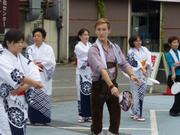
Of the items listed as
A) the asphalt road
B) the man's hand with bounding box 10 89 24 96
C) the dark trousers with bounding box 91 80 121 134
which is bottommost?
the asphalt road

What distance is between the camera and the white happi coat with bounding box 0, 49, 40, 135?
5590 millimetres

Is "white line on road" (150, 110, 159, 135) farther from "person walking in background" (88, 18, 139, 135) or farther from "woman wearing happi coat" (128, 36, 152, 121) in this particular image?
"person walking in background" (88, 18, 139, 135)

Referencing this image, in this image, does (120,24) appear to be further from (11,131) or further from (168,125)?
(11,131)

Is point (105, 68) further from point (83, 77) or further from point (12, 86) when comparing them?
point (83, 77)

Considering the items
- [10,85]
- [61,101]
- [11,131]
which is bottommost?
[61,101]

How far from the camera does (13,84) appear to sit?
18.4 ft

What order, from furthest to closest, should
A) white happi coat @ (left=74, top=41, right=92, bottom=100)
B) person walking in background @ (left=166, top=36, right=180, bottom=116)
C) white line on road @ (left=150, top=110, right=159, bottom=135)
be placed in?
person walking in background @ (left=166, top=36, right=180, bottom=116), white happi coat @ (left=74, top=41, right=92, bottom=100), white line on road @ (left=150, top=110, right=159, bottom=135)

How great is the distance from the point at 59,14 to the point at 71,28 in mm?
1009

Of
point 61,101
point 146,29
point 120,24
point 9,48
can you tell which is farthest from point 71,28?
point 9,48

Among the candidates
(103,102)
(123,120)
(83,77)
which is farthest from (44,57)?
(103,102)

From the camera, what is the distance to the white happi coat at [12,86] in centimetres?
559

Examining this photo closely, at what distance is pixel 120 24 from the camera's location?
103ft

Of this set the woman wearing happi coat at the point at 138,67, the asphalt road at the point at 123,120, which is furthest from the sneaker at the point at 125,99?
the woman wearing happi coat at the point at 138,67

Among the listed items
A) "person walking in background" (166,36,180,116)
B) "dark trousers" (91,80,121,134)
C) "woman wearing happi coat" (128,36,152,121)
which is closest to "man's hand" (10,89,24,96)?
"dark trousers" (91,80,121,134)
